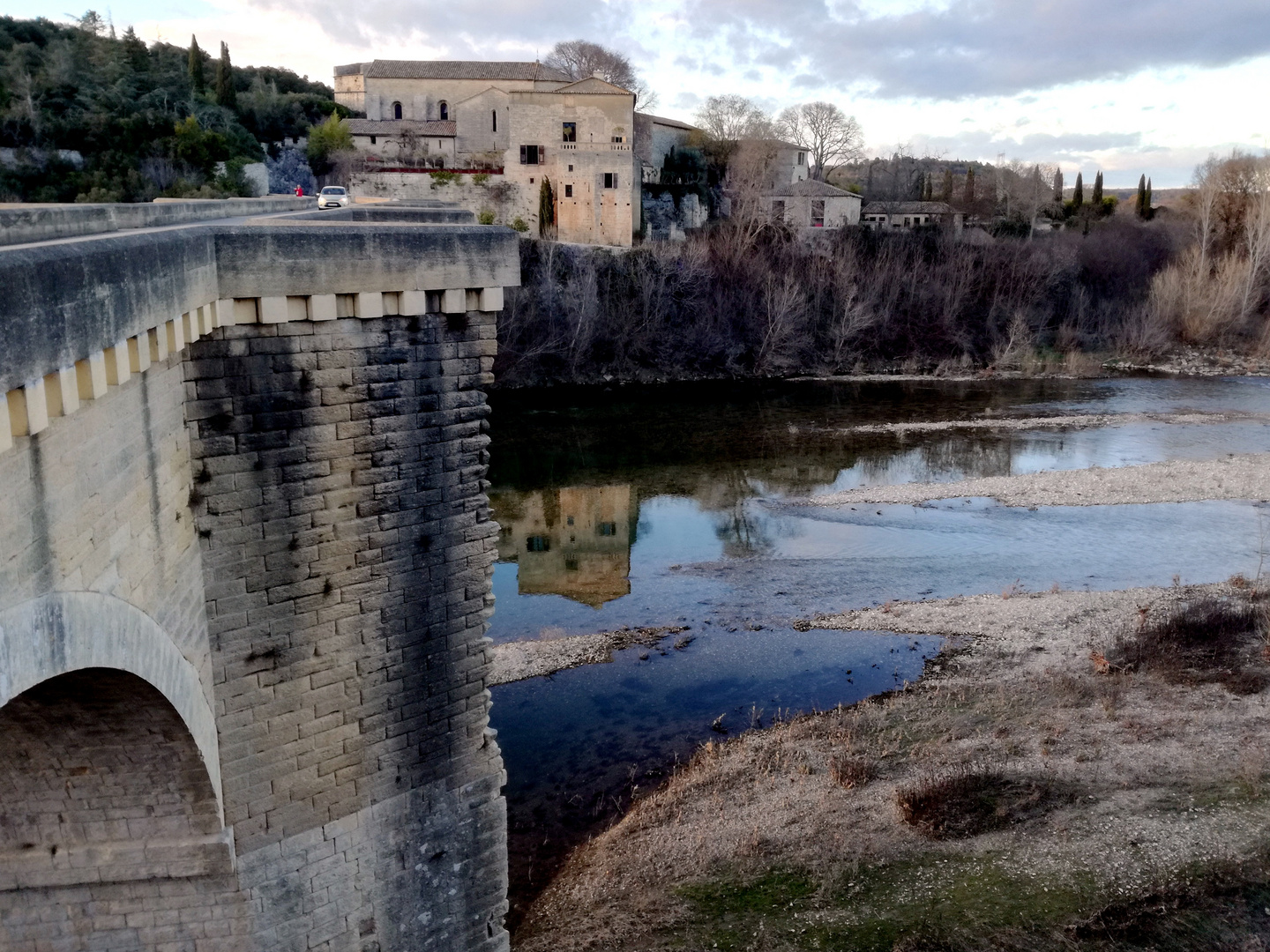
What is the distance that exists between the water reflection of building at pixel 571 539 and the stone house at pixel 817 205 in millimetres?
25394

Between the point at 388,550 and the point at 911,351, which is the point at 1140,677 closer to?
the point at 388,550

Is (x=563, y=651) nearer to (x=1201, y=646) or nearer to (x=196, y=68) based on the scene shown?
(x=1201, y=646)

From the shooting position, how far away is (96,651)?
12.1ft

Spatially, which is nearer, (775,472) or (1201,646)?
(1201,646)

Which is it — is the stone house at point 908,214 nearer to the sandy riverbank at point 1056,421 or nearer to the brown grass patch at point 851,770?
the sandy riverbank at point 1056,421

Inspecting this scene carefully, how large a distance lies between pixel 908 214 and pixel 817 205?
5588mm

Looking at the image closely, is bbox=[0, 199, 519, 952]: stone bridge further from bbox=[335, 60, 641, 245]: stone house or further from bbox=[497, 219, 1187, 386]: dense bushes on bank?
bbox=[335, 60, 641, 245]: stone house

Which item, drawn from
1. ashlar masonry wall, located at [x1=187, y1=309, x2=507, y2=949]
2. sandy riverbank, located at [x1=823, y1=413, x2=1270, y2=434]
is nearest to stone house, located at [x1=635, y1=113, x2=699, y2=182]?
sandy riverbank, located at [x1=823, y1=413, x2=1270, y2=434]

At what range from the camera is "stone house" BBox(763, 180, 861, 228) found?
43.4 m

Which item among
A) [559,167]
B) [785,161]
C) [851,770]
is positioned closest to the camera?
[851,770]

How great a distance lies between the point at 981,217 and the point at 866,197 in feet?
18.8

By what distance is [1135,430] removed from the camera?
27.1 m

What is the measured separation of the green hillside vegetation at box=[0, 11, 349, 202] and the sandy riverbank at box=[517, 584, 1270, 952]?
2462 cm

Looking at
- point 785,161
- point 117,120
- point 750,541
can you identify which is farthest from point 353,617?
point 785,161
